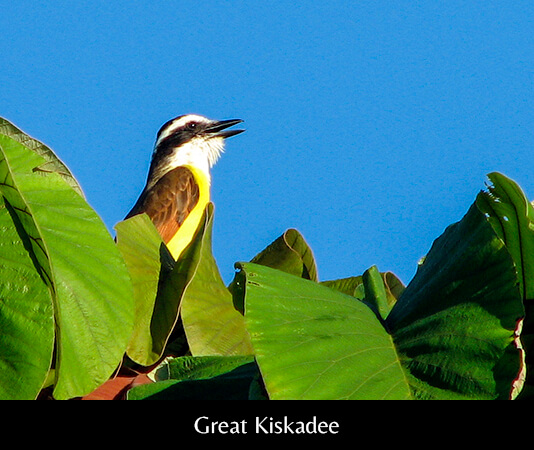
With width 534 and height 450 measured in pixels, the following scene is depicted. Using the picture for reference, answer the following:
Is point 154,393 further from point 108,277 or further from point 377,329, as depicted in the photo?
point 377,329

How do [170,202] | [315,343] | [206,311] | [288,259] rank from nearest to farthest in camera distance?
[315,343] < [206,311] < [288,259] < [170,202]

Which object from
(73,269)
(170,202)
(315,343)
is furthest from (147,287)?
(170,202)

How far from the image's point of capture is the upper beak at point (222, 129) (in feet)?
30.4

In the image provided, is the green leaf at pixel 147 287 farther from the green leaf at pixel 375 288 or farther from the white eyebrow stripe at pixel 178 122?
the white eyebrow stripe at pixel 178 122

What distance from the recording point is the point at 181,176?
870 cm

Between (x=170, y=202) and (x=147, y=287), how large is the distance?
19.8 feet

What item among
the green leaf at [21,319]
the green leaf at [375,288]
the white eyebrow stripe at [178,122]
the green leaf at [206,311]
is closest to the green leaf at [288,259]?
the green leaf at [375,288]

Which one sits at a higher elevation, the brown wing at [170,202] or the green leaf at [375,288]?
the brown wing at [170,202]

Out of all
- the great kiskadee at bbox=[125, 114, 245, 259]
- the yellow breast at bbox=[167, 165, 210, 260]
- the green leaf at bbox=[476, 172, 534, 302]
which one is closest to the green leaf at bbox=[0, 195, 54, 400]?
the green leaf at bbox=[476, 172, 534, 302]

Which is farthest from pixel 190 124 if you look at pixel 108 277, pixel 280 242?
pixel 108 277

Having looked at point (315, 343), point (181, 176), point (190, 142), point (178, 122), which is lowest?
point (315, 343)

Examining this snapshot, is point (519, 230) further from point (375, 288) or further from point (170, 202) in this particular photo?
point (170, 202)

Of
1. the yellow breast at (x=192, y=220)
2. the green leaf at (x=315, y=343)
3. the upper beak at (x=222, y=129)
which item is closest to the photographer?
the green leaf at (x=315, y=343)

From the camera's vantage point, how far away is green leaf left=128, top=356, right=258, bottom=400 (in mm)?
1766
